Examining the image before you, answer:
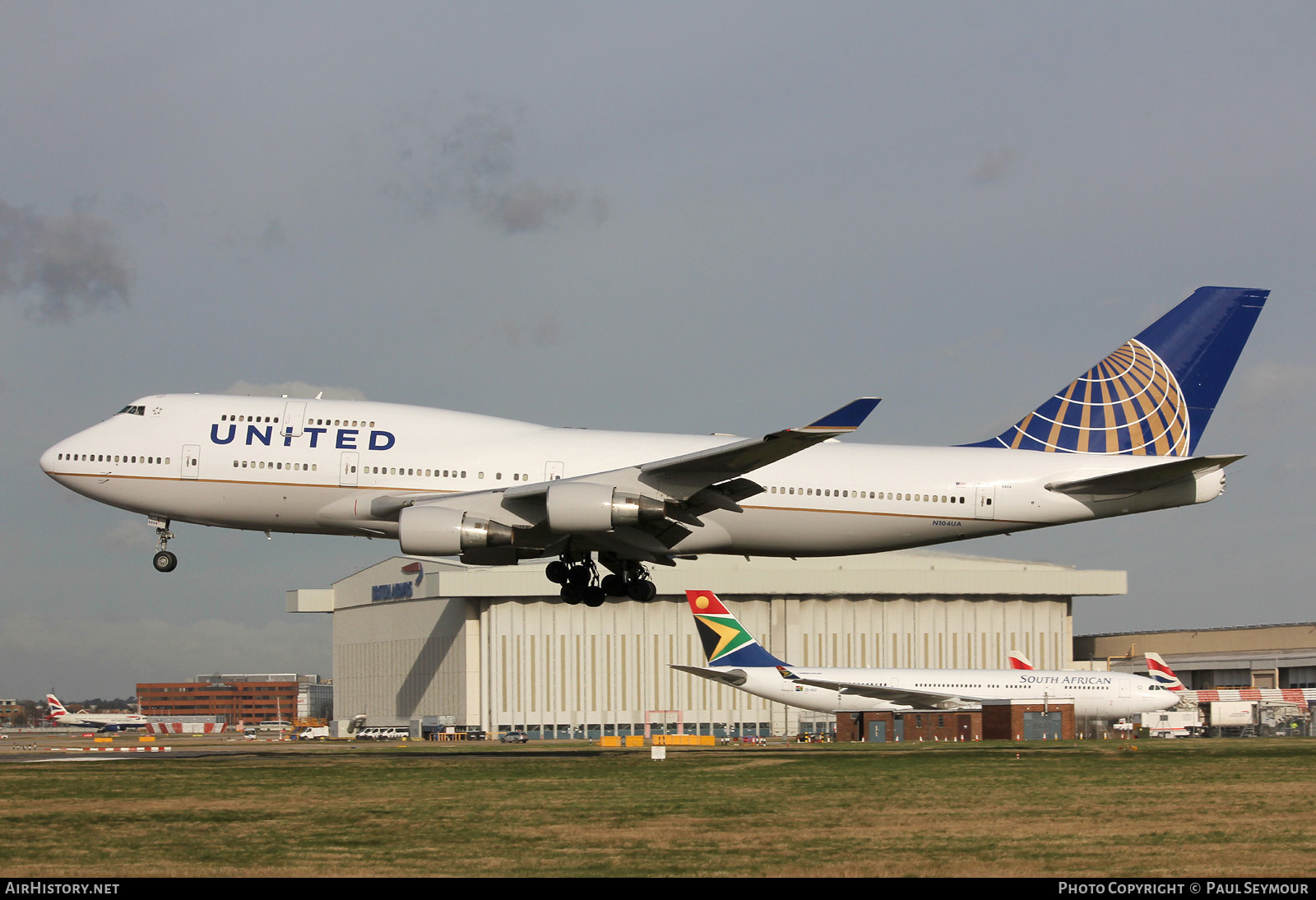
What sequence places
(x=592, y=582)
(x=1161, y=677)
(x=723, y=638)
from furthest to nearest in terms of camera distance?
(x=1161, y=677), (x=723, y=638), (x=592, y=582)

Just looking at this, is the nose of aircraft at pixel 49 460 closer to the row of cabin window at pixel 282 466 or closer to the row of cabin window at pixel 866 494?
the row of cabin window at pixel 282 466

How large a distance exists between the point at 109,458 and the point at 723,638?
34.8m

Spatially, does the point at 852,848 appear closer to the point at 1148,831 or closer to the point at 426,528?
the point at 1148,831

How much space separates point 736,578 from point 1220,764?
59.9 meters

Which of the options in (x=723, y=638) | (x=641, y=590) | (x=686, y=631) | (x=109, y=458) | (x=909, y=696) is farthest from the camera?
(x=686, y=631)

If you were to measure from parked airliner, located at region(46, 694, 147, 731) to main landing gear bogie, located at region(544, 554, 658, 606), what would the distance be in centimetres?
11331

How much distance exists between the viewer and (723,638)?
64938mm

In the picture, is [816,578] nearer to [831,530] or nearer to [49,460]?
[831,530]

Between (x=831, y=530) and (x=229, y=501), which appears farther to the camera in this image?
(x=831, y=530)

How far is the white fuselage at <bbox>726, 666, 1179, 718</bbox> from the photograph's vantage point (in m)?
63.8

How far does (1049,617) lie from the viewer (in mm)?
101000

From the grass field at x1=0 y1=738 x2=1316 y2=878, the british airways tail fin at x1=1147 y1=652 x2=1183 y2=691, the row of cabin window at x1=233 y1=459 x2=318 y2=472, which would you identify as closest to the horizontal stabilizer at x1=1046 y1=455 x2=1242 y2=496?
the grass field at x1=0 y1=738 x2=1316 y2=878

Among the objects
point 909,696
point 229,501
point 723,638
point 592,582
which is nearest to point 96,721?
point 723,638
